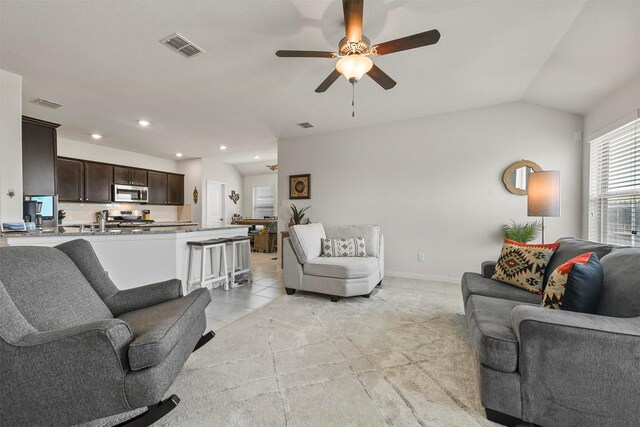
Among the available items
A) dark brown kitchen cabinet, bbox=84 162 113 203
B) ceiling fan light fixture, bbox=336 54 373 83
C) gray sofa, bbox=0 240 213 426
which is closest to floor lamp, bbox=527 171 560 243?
ceiling fan light fixture, bbox=336 54 373 83

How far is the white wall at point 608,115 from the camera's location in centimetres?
245

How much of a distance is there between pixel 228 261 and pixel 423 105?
11.9ft

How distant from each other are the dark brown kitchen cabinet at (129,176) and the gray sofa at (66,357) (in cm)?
544

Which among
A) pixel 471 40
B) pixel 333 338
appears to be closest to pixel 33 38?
pixel 333 338

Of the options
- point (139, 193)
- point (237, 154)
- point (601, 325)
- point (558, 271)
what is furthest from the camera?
point (237, 154)

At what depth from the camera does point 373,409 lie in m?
1.41

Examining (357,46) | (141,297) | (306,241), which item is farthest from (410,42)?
(141,297)

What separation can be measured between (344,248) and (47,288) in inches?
113

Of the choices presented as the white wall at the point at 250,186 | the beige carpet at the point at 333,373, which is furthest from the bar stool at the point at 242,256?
the white wall at the point at 250,186

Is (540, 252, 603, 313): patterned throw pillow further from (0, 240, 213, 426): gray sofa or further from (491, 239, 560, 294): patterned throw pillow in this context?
(0, 240, 213, 426): gray sofa

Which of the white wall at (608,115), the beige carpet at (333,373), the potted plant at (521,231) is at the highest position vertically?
the white wall at (608,115)

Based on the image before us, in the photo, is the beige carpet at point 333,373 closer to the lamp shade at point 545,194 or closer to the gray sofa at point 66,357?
the gray sofa at point 66,357

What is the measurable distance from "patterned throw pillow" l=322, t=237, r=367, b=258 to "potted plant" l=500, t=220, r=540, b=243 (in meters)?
1.96

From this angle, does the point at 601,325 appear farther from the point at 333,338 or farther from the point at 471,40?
the point at 471,40
